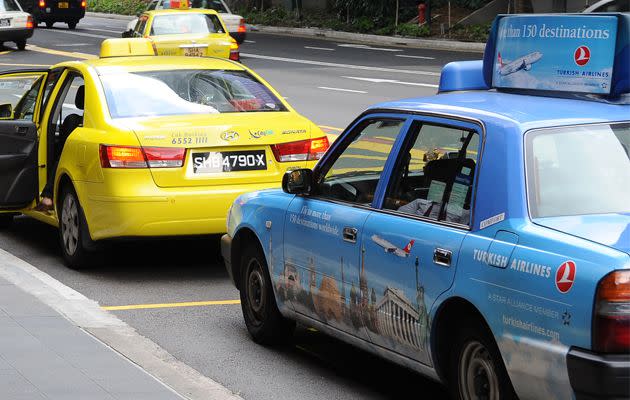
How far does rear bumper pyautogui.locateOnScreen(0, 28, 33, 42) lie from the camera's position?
37.2 meters

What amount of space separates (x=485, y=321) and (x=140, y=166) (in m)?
4.19

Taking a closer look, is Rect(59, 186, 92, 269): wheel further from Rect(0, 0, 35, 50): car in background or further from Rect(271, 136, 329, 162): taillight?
Rect(0, 0, 35, 50): car in background

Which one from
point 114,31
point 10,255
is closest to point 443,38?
point 114,31

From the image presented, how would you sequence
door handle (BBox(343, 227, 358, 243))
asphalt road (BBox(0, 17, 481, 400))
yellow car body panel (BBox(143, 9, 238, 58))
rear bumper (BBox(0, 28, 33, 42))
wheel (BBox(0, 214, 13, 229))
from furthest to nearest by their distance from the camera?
rear bumper (BBox(0, 28, 33, 42)) < yellow car body panel (BBox(143, 9, 238, 58)) < wheel (BBox(0, 214, 13, 229)) < asphalt road (BBox(0, 17, 481, 400)) < door handle (BBox(343, 227, 358, 243))

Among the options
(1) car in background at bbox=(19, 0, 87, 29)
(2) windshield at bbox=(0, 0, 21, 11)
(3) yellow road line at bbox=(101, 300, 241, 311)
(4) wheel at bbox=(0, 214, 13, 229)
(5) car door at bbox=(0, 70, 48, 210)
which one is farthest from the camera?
(1) car in background at bbox=(19, 0, 87, 29)

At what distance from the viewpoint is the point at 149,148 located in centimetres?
896

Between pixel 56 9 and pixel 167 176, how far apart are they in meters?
43.3

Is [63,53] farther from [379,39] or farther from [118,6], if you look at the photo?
[118,6]

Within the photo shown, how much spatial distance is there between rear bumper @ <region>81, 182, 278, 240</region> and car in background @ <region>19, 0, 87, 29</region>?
4305 centimetres

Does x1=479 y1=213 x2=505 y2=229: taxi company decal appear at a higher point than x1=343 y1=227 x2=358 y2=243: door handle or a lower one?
higher

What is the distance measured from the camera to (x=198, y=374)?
22.3 ft

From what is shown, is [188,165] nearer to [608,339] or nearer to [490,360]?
[490,360]

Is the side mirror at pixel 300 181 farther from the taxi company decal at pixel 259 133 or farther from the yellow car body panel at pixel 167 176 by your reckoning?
the taxi company decal at pixel 259 133

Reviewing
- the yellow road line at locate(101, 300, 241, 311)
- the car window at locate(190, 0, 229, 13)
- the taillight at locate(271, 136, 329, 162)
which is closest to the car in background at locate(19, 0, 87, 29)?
the car window at locate(190, 0, 229, 13)
